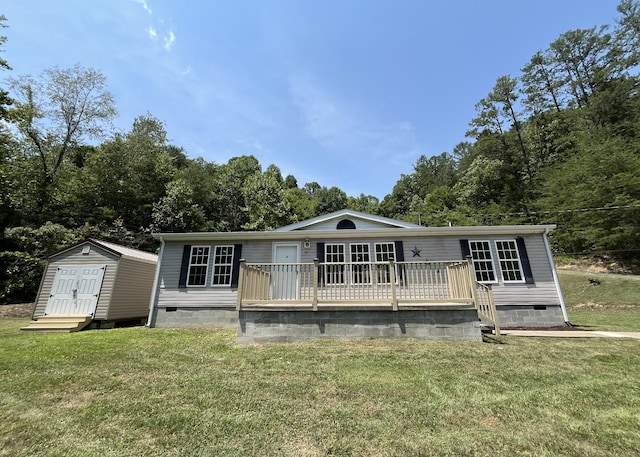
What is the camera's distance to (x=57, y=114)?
754 inches

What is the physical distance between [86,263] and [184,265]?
366cm

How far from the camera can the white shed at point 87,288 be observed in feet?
30.2

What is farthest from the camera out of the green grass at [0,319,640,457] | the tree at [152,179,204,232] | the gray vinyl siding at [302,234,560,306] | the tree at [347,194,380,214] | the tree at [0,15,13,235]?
the tree at [347,194,380,214]

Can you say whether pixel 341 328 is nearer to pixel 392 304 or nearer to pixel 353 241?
pixel 392 304

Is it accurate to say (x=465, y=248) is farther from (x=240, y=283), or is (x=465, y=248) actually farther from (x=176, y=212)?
(x=176, y=212)

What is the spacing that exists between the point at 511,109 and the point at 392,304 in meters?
32.3

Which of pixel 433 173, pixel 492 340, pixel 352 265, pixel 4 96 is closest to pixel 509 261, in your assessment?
pixel 492 340

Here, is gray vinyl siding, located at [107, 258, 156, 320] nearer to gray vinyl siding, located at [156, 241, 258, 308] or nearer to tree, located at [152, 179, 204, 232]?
gray vinyl siding, located at [156, 241, 258, 308]

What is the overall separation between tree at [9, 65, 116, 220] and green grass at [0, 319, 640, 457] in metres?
19.4

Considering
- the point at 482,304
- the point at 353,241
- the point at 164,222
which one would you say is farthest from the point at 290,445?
the point at 164,222

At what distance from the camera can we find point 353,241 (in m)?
9.59

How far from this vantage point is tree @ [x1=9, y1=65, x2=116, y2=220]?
1777 cm

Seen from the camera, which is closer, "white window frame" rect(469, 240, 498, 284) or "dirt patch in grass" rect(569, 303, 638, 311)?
"white window frame" rect(469, 240, 498, 284)

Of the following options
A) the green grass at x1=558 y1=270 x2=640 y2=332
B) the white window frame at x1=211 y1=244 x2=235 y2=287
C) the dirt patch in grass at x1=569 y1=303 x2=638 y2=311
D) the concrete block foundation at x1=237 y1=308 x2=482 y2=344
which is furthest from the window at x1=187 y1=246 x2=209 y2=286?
the dirt patch in grass at x1=569 y1=303 x2=638 y2=311
